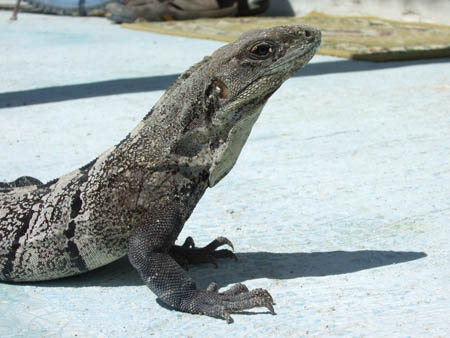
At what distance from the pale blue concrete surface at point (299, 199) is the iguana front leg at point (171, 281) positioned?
0.20 ft

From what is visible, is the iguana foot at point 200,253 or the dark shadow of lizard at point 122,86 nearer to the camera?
the iguana foot at point 200,253

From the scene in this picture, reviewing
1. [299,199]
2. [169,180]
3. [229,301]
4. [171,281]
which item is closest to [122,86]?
[299,199]

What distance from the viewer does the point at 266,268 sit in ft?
12.5

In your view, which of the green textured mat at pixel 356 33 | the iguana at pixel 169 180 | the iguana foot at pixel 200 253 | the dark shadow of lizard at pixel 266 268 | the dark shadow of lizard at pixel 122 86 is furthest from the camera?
the green textured mat at pixel 356 33

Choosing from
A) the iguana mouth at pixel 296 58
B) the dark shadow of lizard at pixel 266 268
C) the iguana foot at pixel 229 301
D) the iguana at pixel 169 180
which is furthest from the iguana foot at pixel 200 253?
the iguana mouth at pixel 296 58

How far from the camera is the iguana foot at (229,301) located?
321cm

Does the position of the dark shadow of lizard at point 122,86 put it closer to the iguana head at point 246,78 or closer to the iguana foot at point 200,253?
the iguana foot at point 200,253

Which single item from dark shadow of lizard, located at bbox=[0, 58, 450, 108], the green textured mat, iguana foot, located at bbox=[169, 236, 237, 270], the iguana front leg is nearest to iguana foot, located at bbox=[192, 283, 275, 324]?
the iguana front leg

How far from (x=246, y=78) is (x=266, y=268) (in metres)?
1.05

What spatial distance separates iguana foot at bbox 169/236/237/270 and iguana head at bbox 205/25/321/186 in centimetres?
63

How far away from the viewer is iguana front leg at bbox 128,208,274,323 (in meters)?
3.23

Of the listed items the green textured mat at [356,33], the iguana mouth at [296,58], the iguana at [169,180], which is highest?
the iguana mouth at [296,58]

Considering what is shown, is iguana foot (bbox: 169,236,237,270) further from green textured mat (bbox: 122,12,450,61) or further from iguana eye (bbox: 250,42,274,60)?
green textured mat (bbox: 122,12,450,61)

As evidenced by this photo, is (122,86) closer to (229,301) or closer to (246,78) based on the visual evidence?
(246,78)
